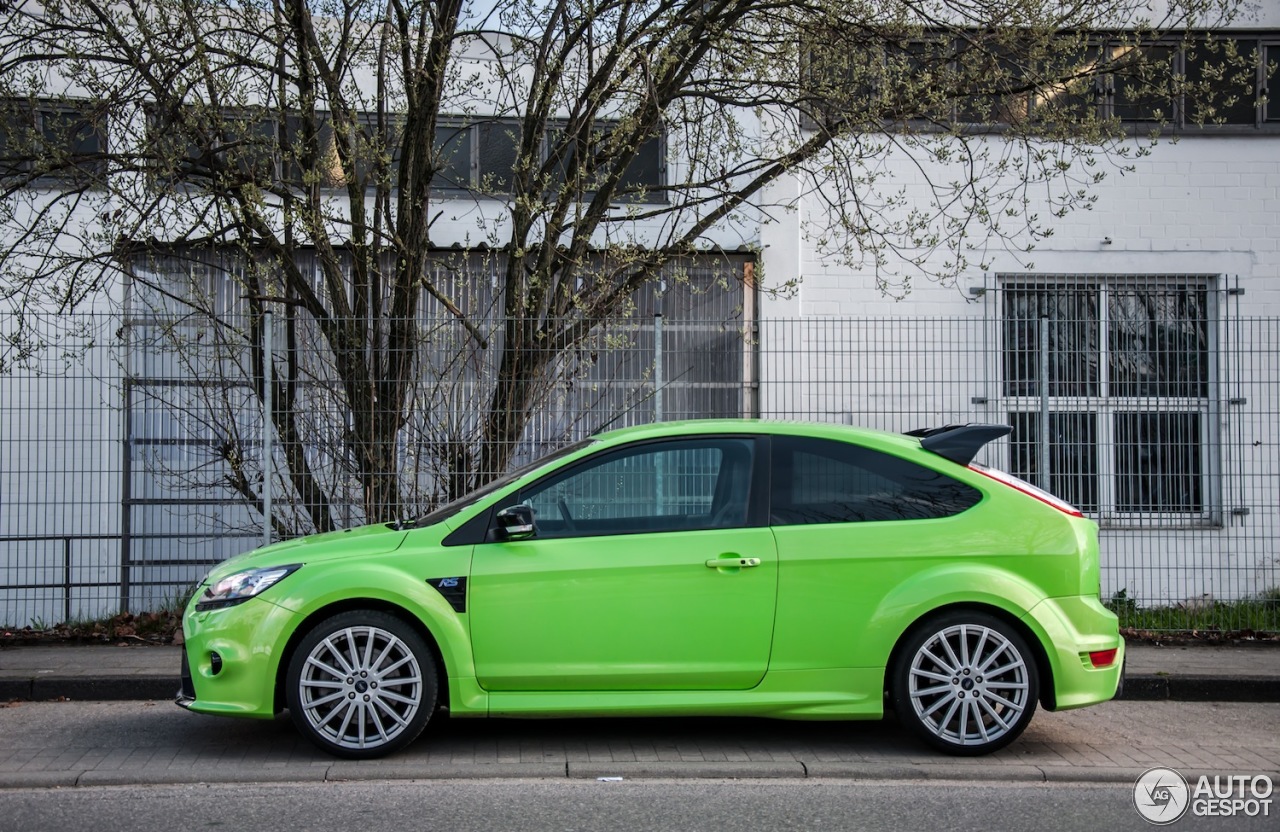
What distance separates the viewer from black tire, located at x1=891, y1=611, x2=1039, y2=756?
→ 245 inches

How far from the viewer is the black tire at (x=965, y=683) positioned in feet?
20.4

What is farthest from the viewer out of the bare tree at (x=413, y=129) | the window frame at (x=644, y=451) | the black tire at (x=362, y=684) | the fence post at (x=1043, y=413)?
the fence post at (x=1043, y=413)

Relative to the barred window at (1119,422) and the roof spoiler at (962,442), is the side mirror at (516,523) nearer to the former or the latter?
the roof spoiler at (962,442)

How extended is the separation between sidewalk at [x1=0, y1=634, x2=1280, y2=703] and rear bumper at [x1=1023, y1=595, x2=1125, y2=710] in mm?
2143

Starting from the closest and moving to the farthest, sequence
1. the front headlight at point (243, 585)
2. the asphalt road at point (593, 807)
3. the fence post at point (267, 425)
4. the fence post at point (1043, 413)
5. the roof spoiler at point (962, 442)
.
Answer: the asphalt road at point (593, 807), the front headlight at point (243, 585), the roof spoiler at point (962, 442), the fence post at point (267, 425), the fence post at point (1043, 413)

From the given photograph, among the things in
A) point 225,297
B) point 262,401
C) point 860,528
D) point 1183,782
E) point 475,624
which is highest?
point 225,297

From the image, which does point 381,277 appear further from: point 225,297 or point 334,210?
point 225,297

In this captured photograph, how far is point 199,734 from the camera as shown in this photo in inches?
275

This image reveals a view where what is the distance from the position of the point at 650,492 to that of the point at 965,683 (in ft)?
5.78

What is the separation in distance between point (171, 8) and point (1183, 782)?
27.2 ft

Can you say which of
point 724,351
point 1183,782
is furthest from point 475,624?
point 724,351

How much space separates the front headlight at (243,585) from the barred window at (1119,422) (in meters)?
6.22

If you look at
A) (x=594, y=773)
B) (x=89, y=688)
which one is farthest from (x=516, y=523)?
(x=89, y=688)

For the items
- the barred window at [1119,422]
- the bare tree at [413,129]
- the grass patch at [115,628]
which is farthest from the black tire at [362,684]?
the barred window at [1119,422]
